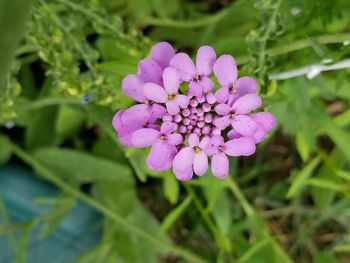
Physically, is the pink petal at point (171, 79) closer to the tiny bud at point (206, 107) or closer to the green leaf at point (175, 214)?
the tiny bud at point (206, 107)

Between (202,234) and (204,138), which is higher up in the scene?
(204,138)

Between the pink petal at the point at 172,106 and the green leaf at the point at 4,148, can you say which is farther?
the green leaf at the point at 4,148

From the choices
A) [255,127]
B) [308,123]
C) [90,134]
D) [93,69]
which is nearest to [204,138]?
[255,127]

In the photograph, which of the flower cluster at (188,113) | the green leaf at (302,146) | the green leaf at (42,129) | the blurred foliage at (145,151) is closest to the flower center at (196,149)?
the flower cluster at (188,113)

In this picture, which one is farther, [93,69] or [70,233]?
[70,233]

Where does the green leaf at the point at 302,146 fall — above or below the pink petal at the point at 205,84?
below

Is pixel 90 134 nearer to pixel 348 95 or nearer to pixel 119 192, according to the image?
pixel 119 192
